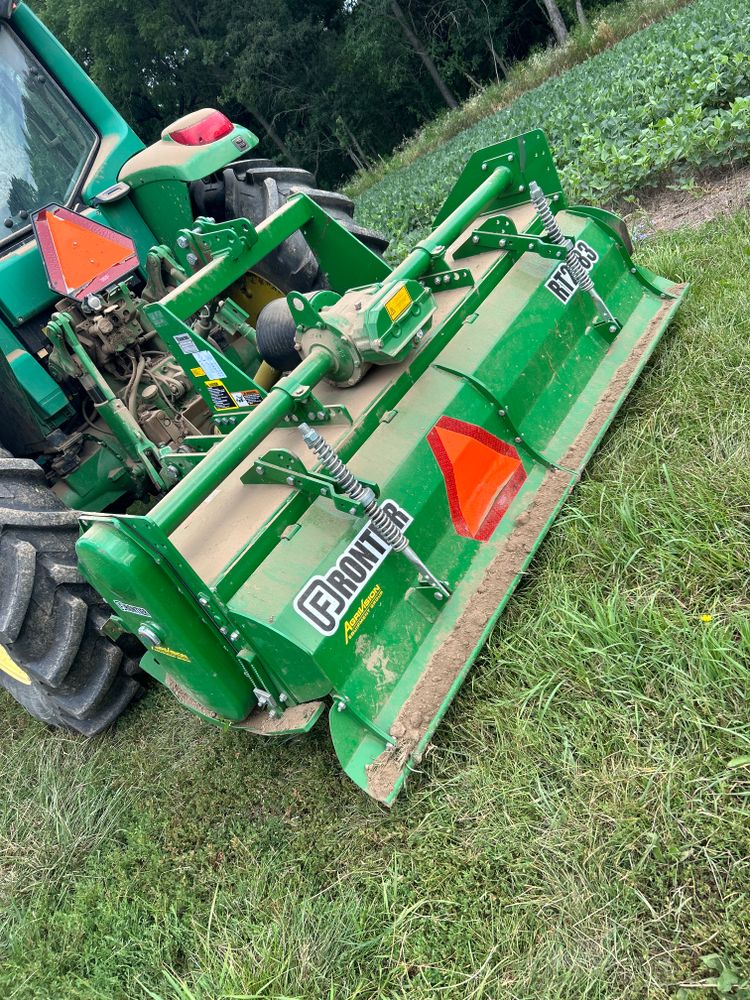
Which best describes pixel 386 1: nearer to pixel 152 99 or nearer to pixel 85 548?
pixel 152 99

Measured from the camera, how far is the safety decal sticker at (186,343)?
2.54 meters

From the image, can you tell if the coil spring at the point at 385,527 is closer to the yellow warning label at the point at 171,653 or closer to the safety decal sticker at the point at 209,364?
the yellow warning label at the point at 171,653

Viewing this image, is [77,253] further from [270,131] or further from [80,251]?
[270,131]

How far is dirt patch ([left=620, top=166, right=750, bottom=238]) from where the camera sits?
411cm

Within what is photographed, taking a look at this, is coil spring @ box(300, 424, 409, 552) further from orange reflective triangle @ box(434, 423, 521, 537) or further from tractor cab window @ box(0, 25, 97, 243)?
tractor cab window @ box(0, 25, 97, 243)

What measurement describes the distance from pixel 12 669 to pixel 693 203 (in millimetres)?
4214

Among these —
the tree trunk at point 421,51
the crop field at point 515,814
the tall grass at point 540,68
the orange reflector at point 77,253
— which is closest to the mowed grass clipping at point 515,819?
the crop field at point 515,814

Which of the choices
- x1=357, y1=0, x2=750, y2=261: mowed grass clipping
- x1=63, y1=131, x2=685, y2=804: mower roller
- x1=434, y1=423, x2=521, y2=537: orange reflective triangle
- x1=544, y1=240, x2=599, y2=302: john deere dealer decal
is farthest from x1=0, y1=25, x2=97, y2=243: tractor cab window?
x1=357, y1=0, x2=750, y2=261: mowed grass clipping

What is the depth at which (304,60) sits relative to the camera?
23.8 m

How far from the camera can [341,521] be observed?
2.26 metres

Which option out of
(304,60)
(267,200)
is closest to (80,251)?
(267,200)

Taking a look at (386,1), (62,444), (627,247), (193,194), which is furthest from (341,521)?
(386,1)

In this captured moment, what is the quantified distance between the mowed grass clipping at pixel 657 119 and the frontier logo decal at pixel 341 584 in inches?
139

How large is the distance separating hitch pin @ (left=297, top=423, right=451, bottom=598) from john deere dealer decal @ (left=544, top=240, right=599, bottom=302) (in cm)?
120
